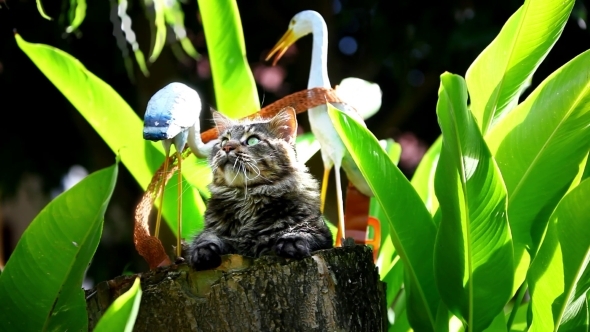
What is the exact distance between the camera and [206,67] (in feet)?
11.4

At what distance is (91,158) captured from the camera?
11.0 feet

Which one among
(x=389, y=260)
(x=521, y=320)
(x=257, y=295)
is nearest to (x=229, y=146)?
(x=257, y=295)

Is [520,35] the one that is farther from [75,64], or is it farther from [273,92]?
[273,92]

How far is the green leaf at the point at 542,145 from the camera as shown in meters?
1.40

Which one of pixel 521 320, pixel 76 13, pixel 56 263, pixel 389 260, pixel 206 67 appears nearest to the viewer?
pixel 56 263

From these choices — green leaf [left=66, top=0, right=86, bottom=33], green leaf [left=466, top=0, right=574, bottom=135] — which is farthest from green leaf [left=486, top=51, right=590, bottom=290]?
green leaf [left=66, top=0, right=86, bottom=33]

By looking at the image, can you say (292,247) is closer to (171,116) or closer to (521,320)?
(171,116)

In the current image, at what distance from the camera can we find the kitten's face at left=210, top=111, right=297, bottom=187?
1.39m

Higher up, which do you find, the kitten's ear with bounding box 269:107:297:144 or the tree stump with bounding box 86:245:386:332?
the kitten's ear with bounding box 269:107:297:144

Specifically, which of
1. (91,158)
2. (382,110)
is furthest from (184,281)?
(382,110)

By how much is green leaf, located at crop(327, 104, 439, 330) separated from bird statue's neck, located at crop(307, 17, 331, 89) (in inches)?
9.6

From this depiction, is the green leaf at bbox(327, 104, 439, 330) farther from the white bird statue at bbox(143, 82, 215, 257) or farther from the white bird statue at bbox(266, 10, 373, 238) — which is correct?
the white bird statue at bbox(143, 82, 215, 257)

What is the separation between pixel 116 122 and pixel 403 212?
0.72m

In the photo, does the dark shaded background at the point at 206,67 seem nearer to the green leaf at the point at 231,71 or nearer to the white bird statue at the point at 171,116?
the green leaf at the point at 231,71
